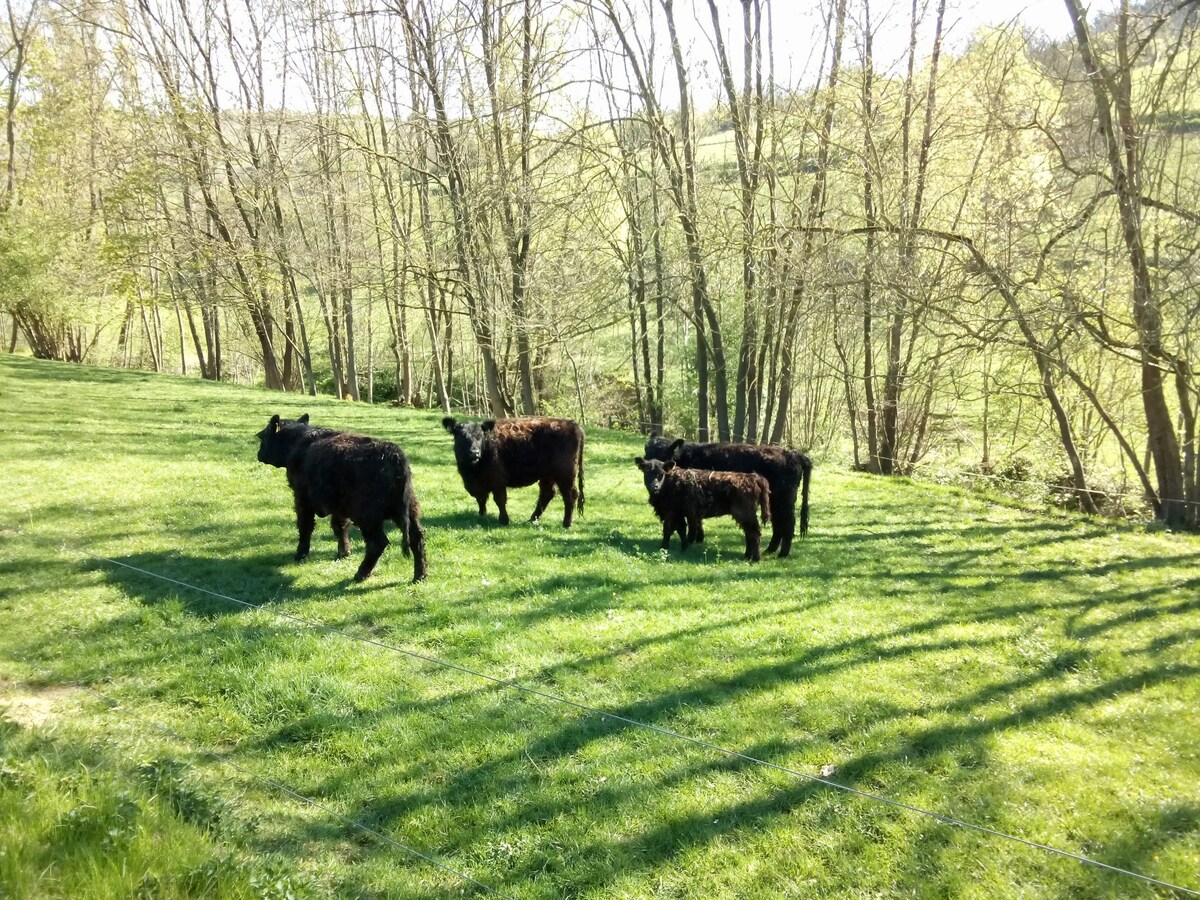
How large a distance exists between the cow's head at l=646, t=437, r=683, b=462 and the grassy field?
6.66 feet

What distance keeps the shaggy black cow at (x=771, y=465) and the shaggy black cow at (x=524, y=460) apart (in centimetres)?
182

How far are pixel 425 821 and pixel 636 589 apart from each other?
16.5 ft

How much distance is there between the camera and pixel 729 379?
28391 mm

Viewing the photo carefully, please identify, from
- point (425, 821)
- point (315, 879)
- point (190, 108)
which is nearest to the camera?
point (315, 879)

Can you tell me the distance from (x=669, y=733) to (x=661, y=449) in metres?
7.94

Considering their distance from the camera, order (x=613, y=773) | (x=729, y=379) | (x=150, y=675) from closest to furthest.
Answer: (x=613, y=773) < (x=150, y=675) < (x=729, y=379)

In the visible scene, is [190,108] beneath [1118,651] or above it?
above

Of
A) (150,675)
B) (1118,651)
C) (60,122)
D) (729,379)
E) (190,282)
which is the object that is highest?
(60,122)

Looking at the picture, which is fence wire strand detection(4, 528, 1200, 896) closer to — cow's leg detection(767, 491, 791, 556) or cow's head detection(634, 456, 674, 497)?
cow's head detection(634, 456, 674, 497)

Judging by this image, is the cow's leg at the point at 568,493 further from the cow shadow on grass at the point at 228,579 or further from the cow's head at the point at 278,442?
the cow's head at the point at 278,442

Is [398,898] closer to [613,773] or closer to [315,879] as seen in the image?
[315,879]

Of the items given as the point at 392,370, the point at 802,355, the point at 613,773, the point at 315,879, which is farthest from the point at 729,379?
the point at 392,370

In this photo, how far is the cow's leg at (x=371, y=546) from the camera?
928cm

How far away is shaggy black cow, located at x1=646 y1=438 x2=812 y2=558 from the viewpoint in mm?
12453
